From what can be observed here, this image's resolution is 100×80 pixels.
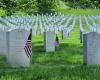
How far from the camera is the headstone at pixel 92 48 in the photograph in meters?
11.8

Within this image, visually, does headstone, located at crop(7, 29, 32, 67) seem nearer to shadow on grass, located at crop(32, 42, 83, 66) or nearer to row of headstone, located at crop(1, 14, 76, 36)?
shadow on grass, located at crop(32, 42, 83, 66)

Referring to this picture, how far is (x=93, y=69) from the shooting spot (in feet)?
35.0

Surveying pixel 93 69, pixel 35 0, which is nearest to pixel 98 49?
pixel 93 69

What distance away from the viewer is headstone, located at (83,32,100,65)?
11750mm

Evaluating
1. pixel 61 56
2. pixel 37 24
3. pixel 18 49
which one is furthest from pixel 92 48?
pixel 37 24

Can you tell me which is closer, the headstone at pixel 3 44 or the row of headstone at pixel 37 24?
the headstone at pixel 3 44

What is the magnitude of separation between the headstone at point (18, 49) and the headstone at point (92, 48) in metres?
1.80

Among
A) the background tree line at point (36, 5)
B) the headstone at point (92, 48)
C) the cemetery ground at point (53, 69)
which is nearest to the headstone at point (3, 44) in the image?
the cemetery ground at point (53, 69)

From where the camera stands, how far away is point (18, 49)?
11.5 meters

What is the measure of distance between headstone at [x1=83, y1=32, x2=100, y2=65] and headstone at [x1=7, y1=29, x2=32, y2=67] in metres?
1.80

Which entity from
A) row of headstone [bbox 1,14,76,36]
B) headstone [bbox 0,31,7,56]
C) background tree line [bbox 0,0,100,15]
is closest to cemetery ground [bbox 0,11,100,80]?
headstone [bbox 0,31,7,56]

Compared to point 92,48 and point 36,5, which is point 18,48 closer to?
point 92,48

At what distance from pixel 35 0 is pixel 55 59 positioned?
40227 mm

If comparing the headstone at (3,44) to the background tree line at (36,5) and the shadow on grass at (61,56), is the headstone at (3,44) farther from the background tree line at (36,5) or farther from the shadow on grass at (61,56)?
the background tree line at (36,5)
